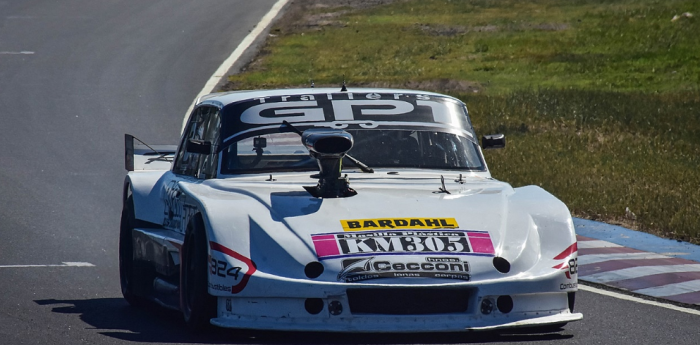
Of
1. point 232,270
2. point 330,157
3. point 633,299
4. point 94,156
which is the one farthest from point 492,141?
point 94,156

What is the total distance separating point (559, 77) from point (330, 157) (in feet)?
75.7

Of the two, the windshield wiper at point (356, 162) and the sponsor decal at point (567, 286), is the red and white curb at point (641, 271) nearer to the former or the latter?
the sponsor decal at point (567, 286)

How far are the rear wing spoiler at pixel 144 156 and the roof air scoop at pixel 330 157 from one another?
2802 mm

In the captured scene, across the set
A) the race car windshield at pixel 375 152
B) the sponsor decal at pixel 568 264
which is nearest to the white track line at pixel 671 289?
the race car windshield at pixel 375 152

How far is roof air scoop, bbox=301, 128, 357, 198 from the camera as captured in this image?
7.48 meters

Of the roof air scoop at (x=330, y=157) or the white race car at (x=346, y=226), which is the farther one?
the roof air scoop at (x=330, y=157)

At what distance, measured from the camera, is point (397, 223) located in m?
7.08

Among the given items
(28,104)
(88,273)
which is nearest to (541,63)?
(28,104)

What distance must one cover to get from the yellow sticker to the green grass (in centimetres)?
612

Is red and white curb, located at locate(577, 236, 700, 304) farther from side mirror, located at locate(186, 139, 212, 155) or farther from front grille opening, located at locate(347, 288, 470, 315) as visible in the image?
side mirror, located at locate(186, 139, 212, 155)

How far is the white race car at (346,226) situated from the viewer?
6680 millimetres

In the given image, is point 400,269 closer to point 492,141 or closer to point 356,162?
point 356,162

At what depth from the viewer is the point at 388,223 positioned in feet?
23.2

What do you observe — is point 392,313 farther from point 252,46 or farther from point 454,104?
point 252,46
